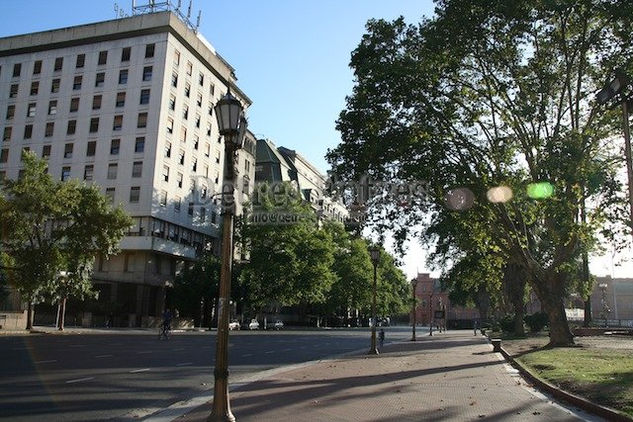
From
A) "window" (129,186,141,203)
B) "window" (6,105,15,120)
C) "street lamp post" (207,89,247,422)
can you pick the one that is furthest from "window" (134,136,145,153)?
"street lamp post" (207,89,247,422)

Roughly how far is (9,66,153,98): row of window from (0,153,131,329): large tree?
21.7 metres

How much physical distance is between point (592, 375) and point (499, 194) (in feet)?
36.5

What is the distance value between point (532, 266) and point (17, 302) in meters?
31.8

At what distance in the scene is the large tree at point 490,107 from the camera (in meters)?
21.8

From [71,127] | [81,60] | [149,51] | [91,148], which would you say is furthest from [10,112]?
[149,51]

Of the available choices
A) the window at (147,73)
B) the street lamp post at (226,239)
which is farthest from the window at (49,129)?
the street lamp post at (226,239)

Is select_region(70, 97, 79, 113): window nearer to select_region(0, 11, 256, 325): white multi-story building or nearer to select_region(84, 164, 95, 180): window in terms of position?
select_region(0, 11, 256, 325): white multi-story building

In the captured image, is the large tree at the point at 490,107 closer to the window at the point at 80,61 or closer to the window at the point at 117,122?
the window at the point at 117,122

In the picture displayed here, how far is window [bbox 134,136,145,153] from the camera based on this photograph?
52844mm

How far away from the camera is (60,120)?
56.1 m

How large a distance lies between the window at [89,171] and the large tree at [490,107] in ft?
118

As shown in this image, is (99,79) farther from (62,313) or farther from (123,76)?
(62,313)

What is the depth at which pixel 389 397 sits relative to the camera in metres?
11.5

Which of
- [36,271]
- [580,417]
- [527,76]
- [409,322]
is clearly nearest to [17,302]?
[36,271]
